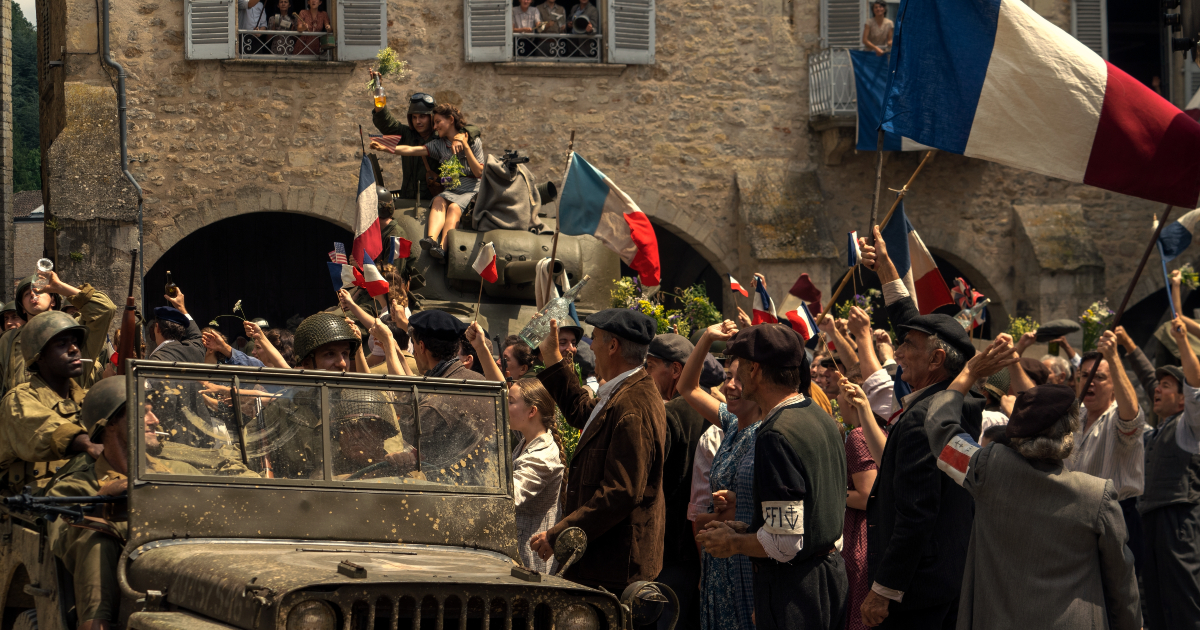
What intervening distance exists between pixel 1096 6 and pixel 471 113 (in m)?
9.29

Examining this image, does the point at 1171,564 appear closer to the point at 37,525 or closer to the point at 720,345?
A: the point at 720,345

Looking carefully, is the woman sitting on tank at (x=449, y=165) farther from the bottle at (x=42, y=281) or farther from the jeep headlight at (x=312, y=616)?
the jeep headlight at (x=312, y=616)

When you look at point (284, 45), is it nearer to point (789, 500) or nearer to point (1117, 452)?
point (1117, 452)

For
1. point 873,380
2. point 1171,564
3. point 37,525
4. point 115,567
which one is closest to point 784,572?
point 873,380

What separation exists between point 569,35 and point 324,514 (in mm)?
14862

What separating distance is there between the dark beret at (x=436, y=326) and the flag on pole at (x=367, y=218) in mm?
4375

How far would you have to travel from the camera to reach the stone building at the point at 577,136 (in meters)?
17.8

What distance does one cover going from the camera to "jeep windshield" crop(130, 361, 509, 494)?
16.2 ft

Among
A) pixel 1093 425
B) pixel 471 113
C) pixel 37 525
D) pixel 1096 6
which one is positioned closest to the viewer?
pixel 37 525

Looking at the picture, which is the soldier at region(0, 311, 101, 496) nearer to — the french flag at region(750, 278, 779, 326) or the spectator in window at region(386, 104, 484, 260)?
the french flag at region(750, 278, 779, 326)

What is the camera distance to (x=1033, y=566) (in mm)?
4766

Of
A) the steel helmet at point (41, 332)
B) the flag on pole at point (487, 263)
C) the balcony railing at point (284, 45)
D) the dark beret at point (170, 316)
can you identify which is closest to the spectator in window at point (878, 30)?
the balcony railing at point (284, 45)

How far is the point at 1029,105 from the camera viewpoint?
21.8ft

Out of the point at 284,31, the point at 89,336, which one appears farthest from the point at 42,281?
the point at 284,31
